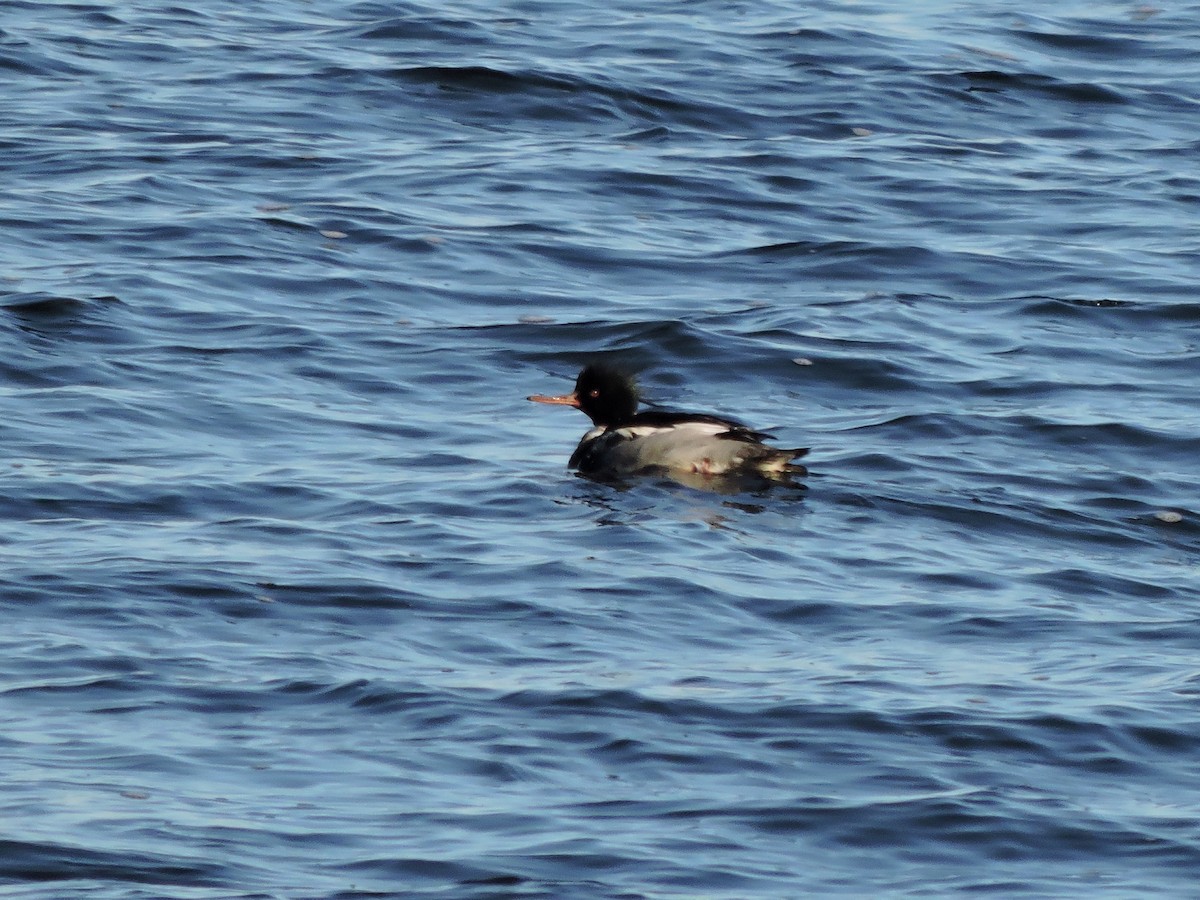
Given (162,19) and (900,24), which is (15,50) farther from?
(900,24)

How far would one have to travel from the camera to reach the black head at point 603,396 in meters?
12.1

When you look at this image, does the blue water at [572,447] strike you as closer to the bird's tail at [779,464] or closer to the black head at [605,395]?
the bird's tail at [779,464]

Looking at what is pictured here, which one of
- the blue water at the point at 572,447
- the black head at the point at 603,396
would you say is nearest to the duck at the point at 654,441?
the black head at the point at 603,396

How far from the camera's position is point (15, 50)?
18.7 m

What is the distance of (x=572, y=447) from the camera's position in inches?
473

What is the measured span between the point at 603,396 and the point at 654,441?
0.69 meters

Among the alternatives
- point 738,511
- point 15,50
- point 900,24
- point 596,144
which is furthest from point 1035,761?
point 900,24

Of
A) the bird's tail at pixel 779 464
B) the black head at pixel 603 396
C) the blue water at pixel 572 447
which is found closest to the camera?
the blue water at pixel 572 447

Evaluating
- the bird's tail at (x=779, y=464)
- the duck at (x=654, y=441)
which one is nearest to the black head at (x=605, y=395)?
the duck at (x=654, y=441)

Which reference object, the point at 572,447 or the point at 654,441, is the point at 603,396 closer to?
the point at 572,447

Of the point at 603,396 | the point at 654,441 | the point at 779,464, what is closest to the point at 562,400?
the point at 603,396

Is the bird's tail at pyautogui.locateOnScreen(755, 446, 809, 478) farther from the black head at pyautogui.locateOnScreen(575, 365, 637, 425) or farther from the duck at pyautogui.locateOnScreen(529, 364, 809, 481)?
the black head at pyautogui.locateOnScreen(575, 365, 637, 425)

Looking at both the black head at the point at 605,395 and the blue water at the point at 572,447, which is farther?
the black head at the point at 605,395

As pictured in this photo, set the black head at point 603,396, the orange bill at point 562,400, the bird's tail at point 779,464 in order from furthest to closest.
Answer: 1. the black head at point 603,396
2. the orange bill at point 562,400
3. the bird's tail at point 779,464
